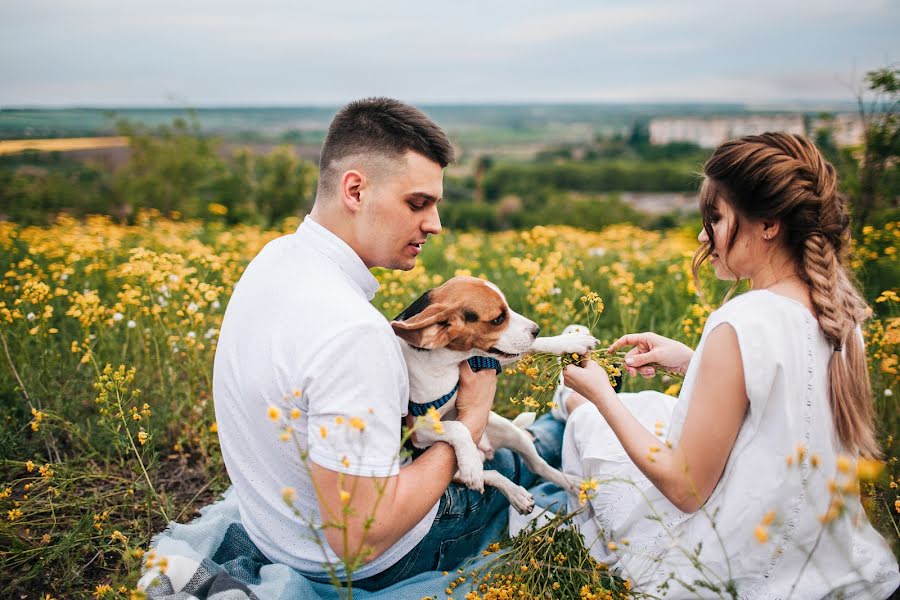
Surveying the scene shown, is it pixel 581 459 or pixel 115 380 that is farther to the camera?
pixel 581 459

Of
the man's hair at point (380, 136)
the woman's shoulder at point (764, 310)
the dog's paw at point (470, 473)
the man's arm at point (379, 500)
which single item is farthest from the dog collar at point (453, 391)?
the woman's shoulder at point (764, 310)

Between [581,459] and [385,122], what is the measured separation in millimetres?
1898

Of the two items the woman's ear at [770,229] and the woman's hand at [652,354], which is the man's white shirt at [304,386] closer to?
the woman's hand at [652,354]

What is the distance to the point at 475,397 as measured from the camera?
9.66 feet

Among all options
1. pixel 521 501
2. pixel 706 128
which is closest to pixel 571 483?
pixel 521 501

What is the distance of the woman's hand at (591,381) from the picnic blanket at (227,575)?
3.15 feet

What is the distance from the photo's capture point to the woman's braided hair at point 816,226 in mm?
2342

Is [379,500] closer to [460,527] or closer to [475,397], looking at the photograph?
[475,397]

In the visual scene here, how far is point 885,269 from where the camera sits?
5344mm

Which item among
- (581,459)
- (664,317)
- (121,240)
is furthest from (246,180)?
(581,459)

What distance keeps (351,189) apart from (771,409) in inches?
68.4

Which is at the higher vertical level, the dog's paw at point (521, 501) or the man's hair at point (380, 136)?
the man's hair at point (380, 136)

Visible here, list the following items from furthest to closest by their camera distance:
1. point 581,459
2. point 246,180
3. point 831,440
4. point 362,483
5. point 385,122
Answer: point 246,180
point 581,459
point 385,122
point 831,440
point 362,483

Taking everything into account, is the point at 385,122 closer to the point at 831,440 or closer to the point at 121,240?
the point at 831,440
